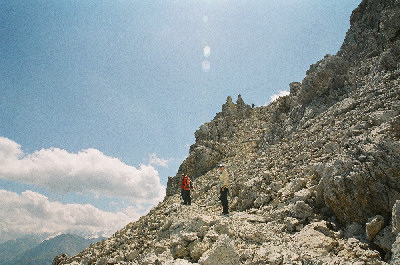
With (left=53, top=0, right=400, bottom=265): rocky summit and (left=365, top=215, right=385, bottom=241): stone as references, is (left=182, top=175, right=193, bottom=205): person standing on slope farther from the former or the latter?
(left=365, top=215, right=385, bottom=241): stone

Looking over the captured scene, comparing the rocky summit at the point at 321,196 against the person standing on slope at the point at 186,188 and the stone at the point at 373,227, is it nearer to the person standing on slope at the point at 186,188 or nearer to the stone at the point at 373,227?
the stone at the point at 373,227

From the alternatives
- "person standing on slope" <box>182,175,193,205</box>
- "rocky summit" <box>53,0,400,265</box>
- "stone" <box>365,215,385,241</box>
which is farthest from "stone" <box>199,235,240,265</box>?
"person standing on slope" <box>182,175,193,205</box>

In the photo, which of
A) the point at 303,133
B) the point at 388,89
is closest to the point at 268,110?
the point at 303,133

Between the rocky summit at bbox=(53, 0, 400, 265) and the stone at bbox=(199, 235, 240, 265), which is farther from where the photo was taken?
the stone at bbox=(199, 235, 240, 265)

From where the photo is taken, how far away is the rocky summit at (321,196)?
8.45 m

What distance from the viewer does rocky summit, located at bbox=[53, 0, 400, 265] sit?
845 cm

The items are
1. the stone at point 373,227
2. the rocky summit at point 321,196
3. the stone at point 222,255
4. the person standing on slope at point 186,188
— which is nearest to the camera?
the stone at point 373,227

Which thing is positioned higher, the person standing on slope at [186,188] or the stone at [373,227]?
the person standing on slope at [186,188]

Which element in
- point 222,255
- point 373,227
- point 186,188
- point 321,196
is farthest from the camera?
point 186,188

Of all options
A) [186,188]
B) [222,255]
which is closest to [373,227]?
[222,255]

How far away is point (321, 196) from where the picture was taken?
10906 millimetres

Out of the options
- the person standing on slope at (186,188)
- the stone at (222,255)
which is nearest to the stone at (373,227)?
the stone at (222,255)

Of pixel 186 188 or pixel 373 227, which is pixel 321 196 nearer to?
pixel 373 227

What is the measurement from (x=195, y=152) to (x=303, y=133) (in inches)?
733
